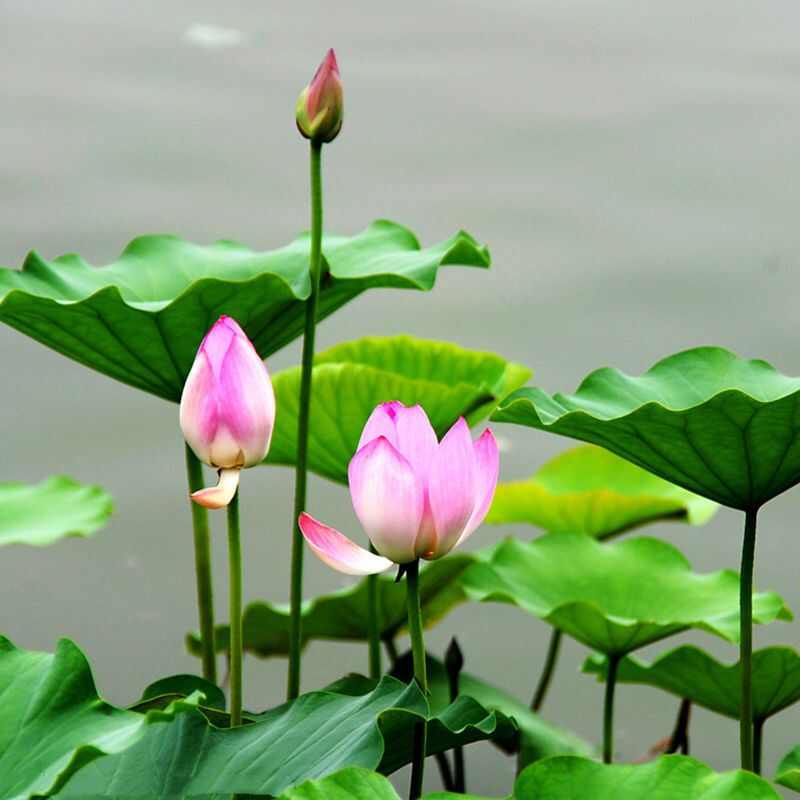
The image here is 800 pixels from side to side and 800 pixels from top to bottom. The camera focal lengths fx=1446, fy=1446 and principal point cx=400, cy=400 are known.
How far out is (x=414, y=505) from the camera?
67cm

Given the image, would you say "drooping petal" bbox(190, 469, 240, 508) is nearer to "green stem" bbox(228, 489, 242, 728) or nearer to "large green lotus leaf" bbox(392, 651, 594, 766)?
"green stem" bbox(228, 489, 242, 728)

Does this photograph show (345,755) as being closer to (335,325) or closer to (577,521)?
(577,521)

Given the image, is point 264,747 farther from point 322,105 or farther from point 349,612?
point 349,612

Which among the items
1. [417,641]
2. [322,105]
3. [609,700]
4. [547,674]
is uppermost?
[322,105]

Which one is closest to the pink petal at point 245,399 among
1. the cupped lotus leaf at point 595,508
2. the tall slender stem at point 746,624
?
the tall slender stem at point 746,624

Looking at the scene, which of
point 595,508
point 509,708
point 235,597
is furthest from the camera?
point 595,508

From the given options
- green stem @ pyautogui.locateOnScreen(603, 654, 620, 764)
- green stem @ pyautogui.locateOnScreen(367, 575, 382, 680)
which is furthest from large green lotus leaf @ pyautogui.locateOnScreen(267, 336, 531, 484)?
green stem @ pyautogui.locateOnScreen(603, 654, 620, 764)

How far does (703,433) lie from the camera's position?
2.76 feet

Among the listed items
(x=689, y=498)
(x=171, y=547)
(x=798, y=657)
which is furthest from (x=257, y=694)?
(x=798, y=657)

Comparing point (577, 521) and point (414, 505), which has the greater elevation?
point (414, 505)

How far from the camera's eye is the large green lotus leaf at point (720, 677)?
43.2 inches

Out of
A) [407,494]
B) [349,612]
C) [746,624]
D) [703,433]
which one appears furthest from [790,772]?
[349,612]

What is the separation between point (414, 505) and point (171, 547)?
1114 millimetres

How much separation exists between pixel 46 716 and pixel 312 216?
0.34 meters
